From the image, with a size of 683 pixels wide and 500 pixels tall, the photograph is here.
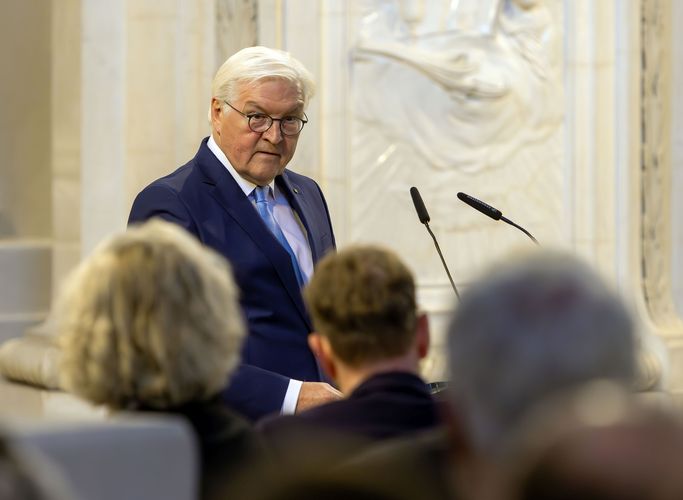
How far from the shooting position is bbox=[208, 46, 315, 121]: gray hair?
430 centimetres

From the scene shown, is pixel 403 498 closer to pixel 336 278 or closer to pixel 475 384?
pixel 475 384

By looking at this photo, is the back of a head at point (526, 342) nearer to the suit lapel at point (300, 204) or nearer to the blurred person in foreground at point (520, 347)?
the blurred person in foreground at point (520, 347)

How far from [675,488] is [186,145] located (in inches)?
249

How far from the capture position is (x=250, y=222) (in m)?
4.17

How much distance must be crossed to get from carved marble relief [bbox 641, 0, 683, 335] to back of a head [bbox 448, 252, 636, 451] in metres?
6.83

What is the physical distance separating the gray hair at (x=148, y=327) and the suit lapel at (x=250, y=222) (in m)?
1.70

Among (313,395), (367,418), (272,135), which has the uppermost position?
(272,135)

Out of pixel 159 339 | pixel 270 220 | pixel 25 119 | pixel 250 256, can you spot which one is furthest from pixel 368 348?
pixel 25 119

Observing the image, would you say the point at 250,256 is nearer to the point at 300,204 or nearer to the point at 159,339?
the point at 300,204

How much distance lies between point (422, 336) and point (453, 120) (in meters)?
5.18

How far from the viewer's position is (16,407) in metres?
6.66

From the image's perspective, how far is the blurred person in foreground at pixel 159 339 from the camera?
2348 mm

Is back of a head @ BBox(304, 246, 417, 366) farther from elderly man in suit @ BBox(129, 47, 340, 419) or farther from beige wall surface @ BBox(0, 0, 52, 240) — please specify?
beige wall surface @ BBox(0, 0, 52, 240)

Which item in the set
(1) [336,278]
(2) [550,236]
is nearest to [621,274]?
(2) [550,236]
